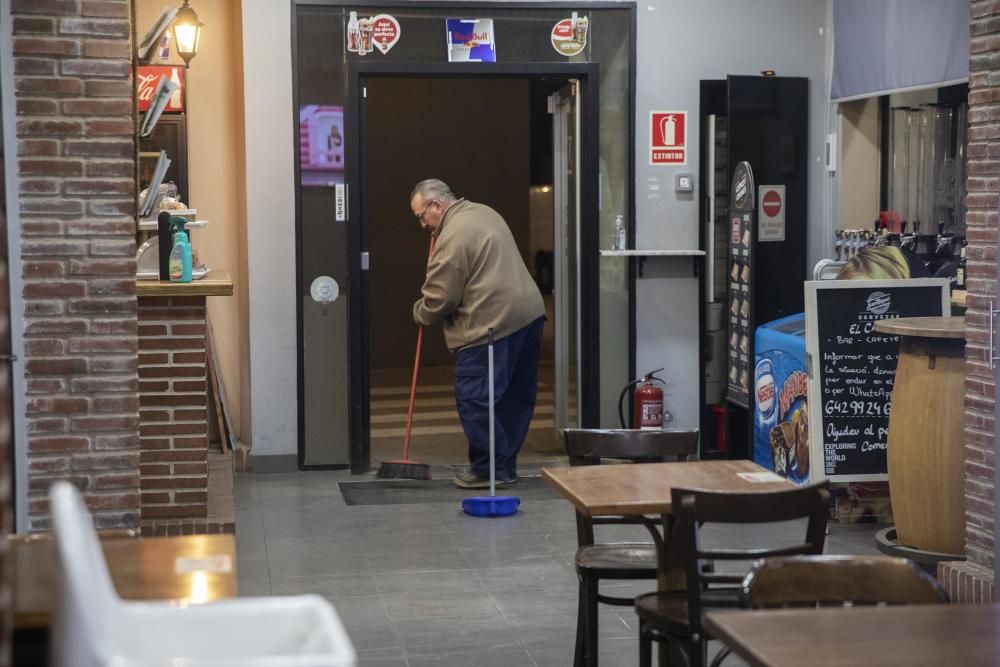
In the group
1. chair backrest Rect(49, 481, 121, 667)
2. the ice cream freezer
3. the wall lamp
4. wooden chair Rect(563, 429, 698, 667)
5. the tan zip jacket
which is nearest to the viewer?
chair backrest Rect(49, 481, 121, 667)

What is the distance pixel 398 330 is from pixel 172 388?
27.4 ft

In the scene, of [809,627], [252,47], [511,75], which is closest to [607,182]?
[511,75]

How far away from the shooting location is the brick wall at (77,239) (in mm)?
4945

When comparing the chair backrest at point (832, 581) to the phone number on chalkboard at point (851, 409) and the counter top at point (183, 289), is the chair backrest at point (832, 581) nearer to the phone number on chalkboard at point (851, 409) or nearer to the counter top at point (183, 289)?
the counter top at point (183, 289)

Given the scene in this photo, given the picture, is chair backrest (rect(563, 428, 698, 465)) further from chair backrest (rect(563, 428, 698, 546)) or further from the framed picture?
the framed picture

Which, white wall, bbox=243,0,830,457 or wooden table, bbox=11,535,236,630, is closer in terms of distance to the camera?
wooden table, bbox=11,535,236,630

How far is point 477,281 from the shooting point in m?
8.23

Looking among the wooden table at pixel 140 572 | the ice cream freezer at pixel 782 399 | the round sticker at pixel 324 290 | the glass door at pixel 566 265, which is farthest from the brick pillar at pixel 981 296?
the round sticker at pixel 324 290

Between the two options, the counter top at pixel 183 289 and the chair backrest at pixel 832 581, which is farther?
the counter top at pixel 183 289

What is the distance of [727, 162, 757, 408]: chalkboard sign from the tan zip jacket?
143 centimetres

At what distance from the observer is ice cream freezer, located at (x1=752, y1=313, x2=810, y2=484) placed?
754 centimetres

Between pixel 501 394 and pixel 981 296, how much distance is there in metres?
3.46

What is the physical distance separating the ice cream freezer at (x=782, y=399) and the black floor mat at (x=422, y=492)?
4.17 feet

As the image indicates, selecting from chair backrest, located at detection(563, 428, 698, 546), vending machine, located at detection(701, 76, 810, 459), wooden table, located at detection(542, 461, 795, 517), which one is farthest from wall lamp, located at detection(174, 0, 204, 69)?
wooden table, located at detection(542, 461, 795, 517)
